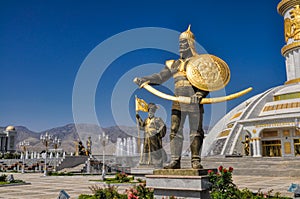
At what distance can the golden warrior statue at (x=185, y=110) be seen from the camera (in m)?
6.51

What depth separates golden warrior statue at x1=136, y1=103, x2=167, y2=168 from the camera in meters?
15.3

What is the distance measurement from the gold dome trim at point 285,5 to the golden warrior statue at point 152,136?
31.9 m

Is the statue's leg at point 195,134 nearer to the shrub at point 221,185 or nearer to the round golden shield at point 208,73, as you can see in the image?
the shrub at point 221,185

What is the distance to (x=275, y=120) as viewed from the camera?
3128cm

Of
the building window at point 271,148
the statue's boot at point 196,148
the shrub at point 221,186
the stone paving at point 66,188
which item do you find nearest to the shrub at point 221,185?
the shrub at point 221,186

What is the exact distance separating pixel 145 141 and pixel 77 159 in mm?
20099

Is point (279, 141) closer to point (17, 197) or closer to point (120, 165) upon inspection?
point (120, 165)

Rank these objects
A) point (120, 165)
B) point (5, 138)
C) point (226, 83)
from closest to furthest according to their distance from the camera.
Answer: point (226, 83)
point (120, 165)
point (5, 138)

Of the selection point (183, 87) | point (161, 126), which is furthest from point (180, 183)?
point (161, 126)

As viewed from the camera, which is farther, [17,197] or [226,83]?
[17,197]

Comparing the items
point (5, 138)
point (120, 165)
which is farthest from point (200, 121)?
point (5, 138)

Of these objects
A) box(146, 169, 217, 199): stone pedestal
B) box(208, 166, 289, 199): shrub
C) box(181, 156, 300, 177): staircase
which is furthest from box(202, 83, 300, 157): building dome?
box(146, 169, 217, 199): stone pedestal

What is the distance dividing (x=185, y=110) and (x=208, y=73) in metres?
0.89

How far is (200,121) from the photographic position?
21.6 ft
